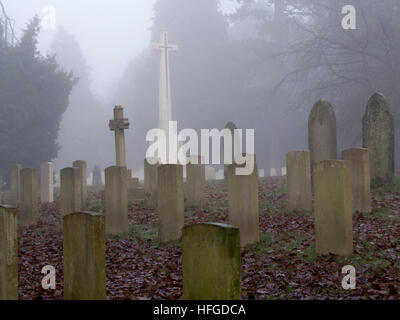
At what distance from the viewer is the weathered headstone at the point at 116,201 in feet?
35.9

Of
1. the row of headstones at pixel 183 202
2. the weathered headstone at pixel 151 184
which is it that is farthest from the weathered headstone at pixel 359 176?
the weathered headstone at pixel 151 184

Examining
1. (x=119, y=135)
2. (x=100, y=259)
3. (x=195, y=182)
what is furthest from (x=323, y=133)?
(x=100, y=259)

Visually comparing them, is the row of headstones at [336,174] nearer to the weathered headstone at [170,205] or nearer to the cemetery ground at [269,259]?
the cemetery ground at [269,259]

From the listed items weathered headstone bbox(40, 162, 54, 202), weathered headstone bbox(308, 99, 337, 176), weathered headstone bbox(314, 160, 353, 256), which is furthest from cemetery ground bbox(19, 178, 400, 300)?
weathered headstone bbox(40, 162, 54, 202)

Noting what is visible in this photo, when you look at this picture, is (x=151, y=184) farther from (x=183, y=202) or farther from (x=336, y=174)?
(x=336, y=174)

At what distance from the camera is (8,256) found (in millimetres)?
5570

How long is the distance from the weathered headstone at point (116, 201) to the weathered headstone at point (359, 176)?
14.7 ft

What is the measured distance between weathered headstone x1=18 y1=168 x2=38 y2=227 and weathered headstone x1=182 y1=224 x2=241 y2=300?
9112mm

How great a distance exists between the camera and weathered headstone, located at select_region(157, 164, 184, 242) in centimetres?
980

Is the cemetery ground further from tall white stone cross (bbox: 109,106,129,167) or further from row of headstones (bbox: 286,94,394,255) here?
tall white stone cross (bbox: 109,106,129,167)


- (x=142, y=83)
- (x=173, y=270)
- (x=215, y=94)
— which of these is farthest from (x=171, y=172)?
(x=142, y=83)

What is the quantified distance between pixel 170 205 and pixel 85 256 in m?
4.56
